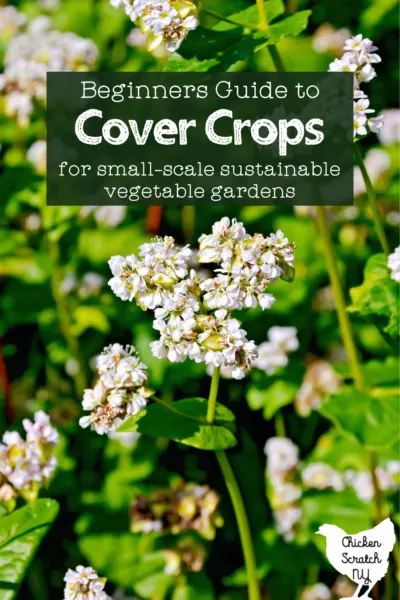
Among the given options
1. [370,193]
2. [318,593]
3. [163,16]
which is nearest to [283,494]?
[318,593]

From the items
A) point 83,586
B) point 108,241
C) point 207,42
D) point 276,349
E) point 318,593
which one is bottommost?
point 318,593

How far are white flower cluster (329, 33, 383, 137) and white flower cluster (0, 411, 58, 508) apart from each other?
0.78 meters

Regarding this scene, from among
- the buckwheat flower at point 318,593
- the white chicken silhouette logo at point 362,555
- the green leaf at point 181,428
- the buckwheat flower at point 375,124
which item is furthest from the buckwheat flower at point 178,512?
the buckwheat flower at point 375,124

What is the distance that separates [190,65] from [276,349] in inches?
35.7

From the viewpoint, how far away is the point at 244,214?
2467 mm

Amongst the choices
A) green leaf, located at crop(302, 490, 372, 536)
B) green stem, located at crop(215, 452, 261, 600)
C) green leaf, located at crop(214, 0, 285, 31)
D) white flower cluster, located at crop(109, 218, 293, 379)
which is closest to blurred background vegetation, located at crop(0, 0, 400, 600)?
green leaf, located at crop(302, 490, 372, 536)

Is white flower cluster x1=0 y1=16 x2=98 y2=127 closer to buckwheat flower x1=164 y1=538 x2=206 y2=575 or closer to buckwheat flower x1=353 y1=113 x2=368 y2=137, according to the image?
buckwheat flower x1=353 y1=113 x2=368 y2=137

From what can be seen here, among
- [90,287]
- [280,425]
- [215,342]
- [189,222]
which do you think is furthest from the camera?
[189,222]

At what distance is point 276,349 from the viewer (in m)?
2.13

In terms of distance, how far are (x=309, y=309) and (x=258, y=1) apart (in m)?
1.11

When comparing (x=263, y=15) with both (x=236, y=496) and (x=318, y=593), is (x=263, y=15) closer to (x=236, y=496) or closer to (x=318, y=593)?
(x=236, y=496)

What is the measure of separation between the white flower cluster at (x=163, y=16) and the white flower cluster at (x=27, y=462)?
0.71 metres

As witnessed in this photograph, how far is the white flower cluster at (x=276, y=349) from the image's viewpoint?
211cm

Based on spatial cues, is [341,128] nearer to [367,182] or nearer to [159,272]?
[367,182]
